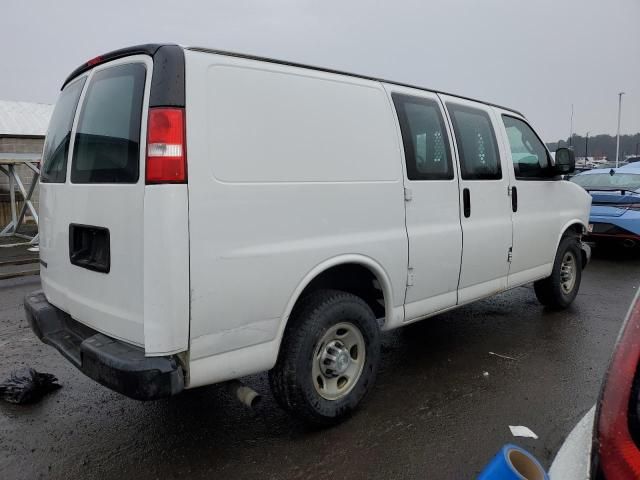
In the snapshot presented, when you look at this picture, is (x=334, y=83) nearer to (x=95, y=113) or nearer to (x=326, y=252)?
(x=326, y=252)

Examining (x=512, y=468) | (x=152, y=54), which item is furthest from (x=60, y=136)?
(x=512, y=468)

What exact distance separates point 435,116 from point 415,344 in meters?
Result: 2.10

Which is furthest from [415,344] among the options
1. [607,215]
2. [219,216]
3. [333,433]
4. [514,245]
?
[607,215]

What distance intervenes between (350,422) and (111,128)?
2272 millimetres

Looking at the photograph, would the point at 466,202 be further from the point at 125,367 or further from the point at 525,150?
the point at 125,367

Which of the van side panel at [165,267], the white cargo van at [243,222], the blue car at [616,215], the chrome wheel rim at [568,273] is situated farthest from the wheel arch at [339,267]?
the blue car at [616,215]

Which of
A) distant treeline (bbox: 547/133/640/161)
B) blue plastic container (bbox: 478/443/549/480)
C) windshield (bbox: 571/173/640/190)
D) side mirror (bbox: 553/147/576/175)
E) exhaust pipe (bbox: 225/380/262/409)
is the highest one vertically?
distant treeline (bbox: 547/133/640/161)

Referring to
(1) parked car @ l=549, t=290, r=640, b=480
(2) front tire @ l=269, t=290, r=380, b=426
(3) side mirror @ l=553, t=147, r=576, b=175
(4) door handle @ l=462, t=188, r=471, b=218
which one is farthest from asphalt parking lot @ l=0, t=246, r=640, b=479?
(3) side mirror @ l=553, t=147, r=576, b=175

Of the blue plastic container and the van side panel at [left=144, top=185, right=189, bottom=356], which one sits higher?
the van side panel at [left=144, top=185, right=189, bottom=356]

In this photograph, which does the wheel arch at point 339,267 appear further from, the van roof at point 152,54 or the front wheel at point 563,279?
the front wheel at point 563,279

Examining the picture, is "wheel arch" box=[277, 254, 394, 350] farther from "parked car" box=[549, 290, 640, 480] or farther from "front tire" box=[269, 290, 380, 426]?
"parked car" box=[549, 290, 640, 480]

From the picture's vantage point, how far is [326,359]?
304 centimetres

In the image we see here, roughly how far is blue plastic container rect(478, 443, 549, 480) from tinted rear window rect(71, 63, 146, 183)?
6.57ft

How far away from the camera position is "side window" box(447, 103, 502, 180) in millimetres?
3971
